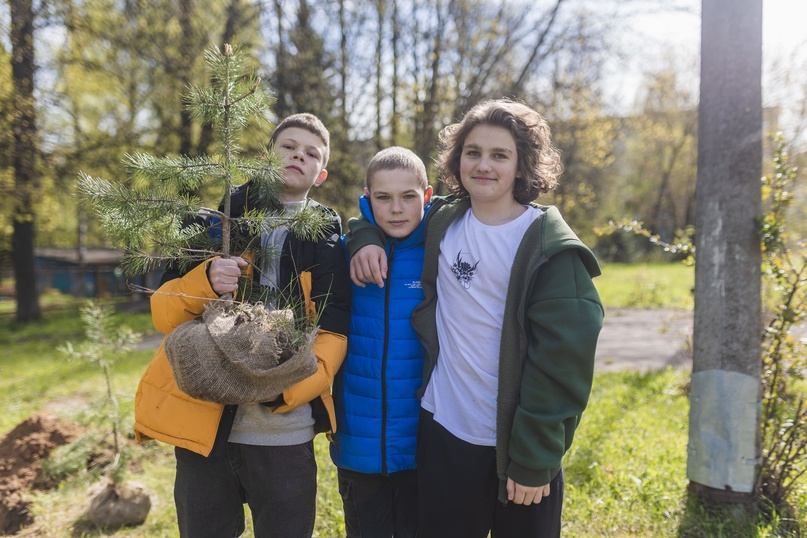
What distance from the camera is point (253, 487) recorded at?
2051mm

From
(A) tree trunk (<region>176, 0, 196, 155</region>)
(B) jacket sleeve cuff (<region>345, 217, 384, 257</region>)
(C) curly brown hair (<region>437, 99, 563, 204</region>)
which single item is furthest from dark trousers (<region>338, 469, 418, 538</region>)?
(A) tree trunk (<region>176, 0, 196, 155</region>)

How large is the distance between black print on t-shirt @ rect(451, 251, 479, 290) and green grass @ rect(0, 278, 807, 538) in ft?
6.24

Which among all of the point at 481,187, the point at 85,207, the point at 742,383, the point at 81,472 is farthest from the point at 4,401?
the point at 742,383

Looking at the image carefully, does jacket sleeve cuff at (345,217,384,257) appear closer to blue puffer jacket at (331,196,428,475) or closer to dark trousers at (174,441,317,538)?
blue puffer jacket at (331,196,428,475)

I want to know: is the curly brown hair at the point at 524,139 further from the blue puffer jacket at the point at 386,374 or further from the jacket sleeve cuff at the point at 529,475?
the jacket sleeve cuff at the point at 529,475

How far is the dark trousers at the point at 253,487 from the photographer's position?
2.02 metres

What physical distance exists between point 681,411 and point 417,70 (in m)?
6.24

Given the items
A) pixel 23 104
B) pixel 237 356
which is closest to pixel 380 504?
pixel 237 356

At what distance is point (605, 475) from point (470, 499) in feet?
6.91

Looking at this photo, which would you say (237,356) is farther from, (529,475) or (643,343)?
(643,343)

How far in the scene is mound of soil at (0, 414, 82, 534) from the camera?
11.1ft

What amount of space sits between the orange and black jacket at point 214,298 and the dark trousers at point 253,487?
0.49 feet

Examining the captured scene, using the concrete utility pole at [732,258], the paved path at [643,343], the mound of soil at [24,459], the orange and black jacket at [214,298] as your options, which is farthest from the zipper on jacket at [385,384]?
the paved path at [643,343]

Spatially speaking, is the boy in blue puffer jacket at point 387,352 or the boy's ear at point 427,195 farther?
the boy's ear at point 427,195
